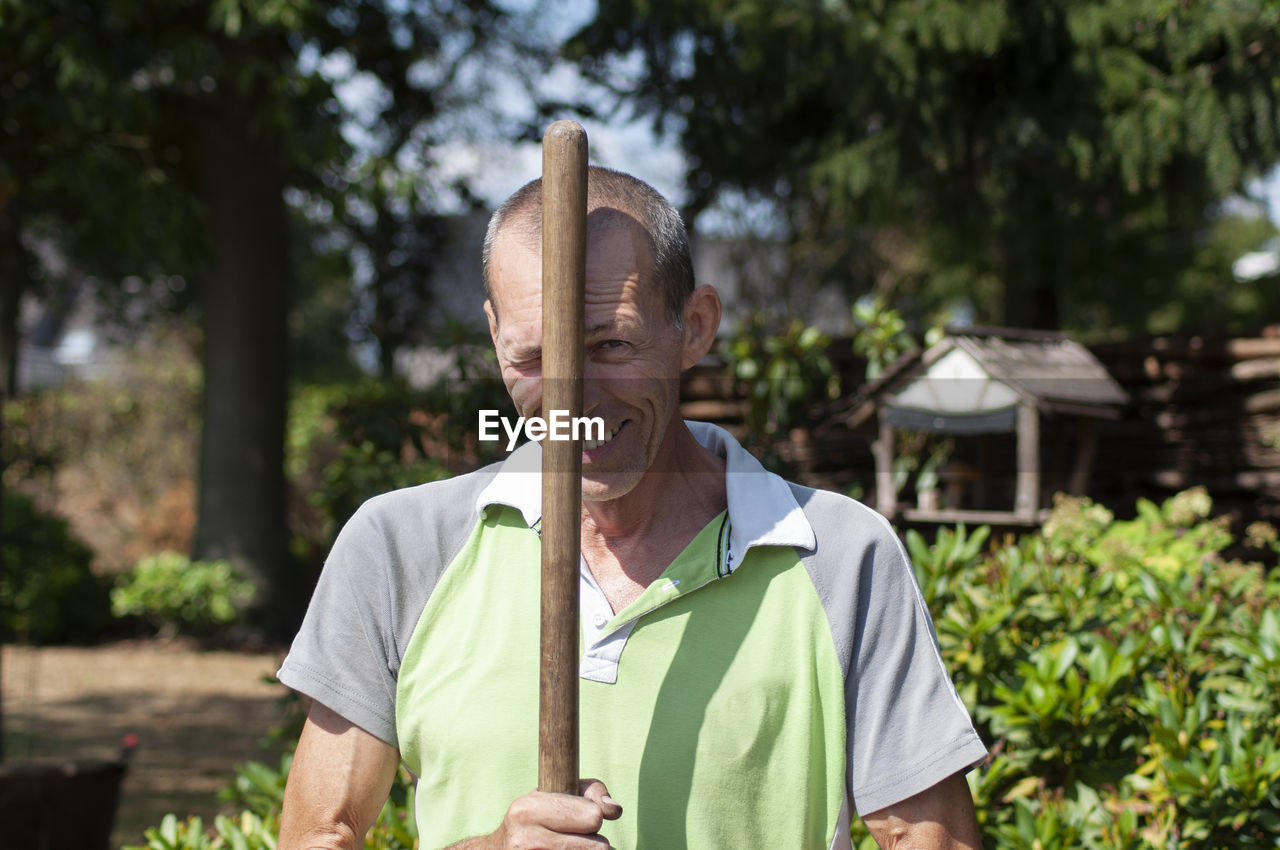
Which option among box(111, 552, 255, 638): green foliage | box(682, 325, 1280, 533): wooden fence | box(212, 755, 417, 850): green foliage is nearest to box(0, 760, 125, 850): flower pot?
box(212, 755, 417, 850): green foliage

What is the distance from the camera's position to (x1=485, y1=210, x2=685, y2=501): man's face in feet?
4.45

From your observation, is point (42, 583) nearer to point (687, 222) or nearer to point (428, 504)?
point (687, 222)

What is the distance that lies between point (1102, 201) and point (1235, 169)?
6.65 feet

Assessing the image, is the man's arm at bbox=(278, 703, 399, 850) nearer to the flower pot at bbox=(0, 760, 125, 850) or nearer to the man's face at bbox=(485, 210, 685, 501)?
the man's face at bbox=(485, 210, 685, 501)

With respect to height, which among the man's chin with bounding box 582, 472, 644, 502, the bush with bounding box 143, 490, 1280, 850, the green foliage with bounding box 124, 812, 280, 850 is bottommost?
the green foliage with bounding box 124, 812, 280, 850

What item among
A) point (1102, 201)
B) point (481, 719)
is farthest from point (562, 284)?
point (1102, 201)

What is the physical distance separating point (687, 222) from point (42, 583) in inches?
244

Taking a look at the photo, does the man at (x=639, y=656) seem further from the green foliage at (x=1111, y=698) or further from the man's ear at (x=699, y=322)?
the green foliage at (x=1111, y=698)

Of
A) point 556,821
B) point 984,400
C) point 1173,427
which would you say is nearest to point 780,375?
point 984,400

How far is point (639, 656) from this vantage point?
4.69ft

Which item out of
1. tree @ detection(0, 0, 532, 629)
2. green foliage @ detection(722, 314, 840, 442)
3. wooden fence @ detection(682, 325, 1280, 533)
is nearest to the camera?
green foliage @ detection(722, 314, 840, 442)

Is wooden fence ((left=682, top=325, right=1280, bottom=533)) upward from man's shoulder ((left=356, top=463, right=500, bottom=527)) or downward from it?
upward

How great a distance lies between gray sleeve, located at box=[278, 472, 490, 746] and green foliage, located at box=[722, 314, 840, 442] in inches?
163

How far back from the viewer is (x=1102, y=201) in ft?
26.1
